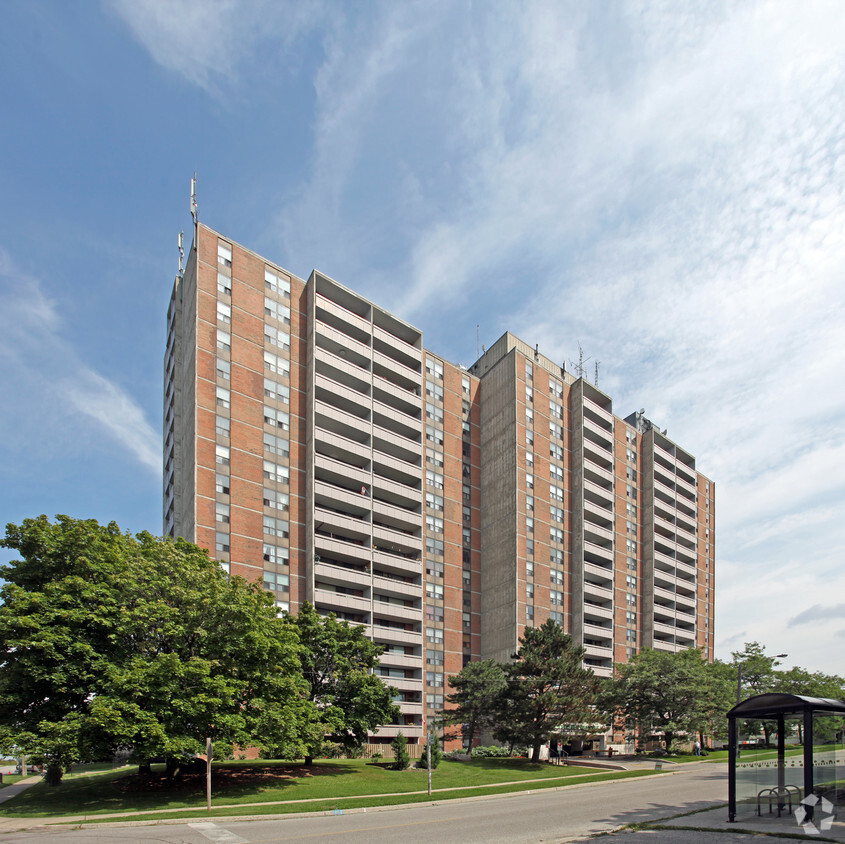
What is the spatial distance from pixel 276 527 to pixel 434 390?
2620 cm

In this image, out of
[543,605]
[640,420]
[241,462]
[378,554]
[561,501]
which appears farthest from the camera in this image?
[640,420]

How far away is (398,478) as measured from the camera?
6819 centimetres

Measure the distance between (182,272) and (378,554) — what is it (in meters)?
32.4

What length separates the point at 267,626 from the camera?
3166 cm

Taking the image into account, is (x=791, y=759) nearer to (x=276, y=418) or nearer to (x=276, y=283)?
(x=276, y=418)

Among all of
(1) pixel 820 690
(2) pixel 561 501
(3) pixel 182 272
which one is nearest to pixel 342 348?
(3) pixel 182 272

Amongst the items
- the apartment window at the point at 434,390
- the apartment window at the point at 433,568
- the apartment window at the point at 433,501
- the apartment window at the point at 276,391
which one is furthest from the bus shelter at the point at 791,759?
the apartment window at the point at 434,390

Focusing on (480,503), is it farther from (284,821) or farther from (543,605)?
(284,821)

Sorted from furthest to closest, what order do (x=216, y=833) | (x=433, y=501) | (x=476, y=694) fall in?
(x=433, y=501) → (x=476, y=694) → (x=216, y=833)

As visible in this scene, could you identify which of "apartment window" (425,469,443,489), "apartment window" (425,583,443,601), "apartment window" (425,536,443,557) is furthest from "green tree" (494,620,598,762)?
"apartment window" (425,469,443,489)

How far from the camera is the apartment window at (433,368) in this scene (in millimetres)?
74688

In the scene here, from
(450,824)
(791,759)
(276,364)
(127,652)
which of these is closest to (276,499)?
(276,364)

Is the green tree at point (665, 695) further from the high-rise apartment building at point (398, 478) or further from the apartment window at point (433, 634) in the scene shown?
the apartment window at point (433, 634)

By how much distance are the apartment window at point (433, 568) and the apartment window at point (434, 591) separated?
0.99 meters
